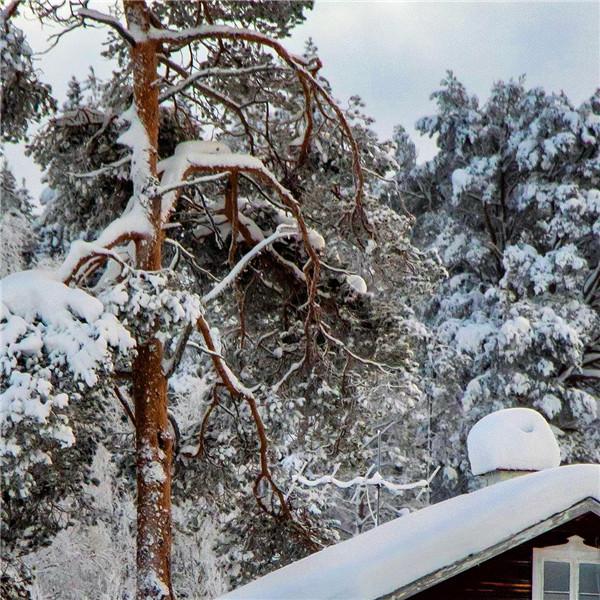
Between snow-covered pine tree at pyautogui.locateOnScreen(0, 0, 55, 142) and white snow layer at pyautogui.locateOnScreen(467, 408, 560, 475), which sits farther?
snow-covered pine tree at pyautogui.locateOnScreen(0, 0, 55, 142)

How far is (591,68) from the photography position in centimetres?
1930

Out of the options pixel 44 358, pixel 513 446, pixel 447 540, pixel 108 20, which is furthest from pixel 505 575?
pixel 108 20

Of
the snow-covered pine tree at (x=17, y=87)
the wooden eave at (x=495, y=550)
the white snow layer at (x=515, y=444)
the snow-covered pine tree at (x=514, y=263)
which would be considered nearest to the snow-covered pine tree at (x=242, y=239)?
the snow-covered pine tree at (x=17, y=87)

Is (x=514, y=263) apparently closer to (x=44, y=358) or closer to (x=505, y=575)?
(x=505, y=575)

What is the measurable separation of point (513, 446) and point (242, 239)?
5.05 m

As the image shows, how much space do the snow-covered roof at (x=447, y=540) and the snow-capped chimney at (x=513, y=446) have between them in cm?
106

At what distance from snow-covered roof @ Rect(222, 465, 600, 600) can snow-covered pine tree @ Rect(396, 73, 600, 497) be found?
10.4 metres

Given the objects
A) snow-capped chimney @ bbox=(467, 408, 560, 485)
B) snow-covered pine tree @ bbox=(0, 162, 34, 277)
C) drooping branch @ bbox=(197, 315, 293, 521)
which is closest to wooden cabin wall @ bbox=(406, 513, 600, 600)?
snow-capped chimney @ bbox=(467, 408, 560, 485)

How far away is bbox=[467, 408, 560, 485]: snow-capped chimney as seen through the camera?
8648 millimetres

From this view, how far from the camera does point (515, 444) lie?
865 cm

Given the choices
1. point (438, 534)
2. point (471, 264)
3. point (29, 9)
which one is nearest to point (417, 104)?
point (471, 264)

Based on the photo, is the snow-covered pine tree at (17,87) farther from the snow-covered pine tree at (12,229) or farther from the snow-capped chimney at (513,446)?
the snow-capped chimney at (513,446)

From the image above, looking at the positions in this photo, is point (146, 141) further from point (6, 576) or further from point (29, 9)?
point (6, 576)

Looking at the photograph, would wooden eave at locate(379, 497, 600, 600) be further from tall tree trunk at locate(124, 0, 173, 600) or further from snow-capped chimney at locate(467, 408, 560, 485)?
tall tree trunk at locate(124, 0, 173, 600)
